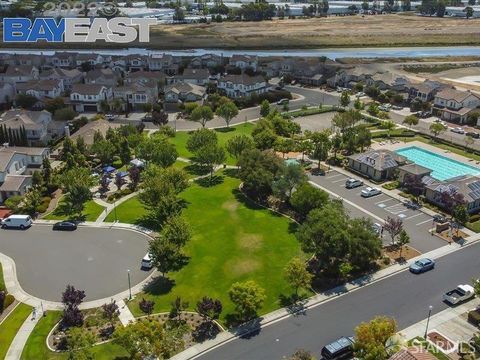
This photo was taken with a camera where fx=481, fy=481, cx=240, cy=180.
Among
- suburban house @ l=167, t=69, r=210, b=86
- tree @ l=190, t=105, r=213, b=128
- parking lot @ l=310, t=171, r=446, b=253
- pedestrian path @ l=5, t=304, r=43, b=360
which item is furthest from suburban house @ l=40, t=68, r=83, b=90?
pedestrian path @ l=5, t=304, r=43, b=360

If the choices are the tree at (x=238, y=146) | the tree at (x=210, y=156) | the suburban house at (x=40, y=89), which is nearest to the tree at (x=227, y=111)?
the tree at (x=238, y=146)

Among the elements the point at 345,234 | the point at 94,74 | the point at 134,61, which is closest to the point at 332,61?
the point at 134,61

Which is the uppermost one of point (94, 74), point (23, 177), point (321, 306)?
point (94, 74)

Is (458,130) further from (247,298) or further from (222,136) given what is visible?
(247,298)

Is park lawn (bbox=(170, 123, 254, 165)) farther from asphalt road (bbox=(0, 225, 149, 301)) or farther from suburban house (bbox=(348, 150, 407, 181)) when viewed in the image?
asphalt road (bbox=(0, 225, 149, 301))

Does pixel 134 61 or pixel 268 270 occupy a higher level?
pixel 134 61

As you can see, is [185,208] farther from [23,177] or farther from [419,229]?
[419,229]

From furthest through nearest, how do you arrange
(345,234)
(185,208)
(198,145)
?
1. (198,145)
2. (185,208)
3. (345,234)
